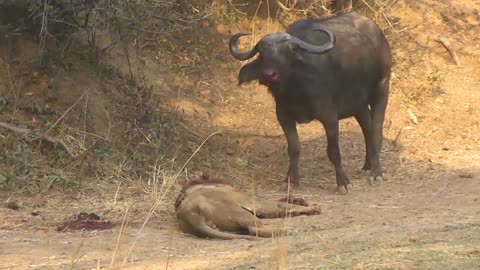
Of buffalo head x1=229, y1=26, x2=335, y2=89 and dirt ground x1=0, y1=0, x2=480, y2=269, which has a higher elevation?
buffalo head x1=229, y1=26, x2=335, y2=89

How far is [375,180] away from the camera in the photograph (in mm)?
11430

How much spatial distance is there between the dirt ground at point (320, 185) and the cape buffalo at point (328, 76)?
23.3 inches

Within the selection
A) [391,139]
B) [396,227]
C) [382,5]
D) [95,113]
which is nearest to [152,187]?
[95,113]

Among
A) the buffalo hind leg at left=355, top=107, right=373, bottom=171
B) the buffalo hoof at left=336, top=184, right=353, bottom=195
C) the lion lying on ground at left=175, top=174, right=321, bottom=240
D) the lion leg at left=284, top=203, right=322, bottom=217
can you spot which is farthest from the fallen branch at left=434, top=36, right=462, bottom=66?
the lion lying on ground at left=175, top=174, right=321, bottom=240

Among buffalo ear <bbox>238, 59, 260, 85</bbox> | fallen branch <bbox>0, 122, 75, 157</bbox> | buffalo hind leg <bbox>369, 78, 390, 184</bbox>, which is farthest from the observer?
buffalo hind leg <bbox>369, 78, 390, 184</bbox>

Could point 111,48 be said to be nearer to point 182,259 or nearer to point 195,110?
point 195,110

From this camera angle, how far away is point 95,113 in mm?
12164

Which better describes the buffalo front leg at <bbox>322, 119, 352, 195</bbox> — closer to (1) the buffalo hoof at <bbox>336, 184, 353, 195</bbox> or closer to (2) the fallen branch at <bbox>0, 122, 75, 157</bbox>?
(1) the buffalo hoof at <bbox>336, 184, 353, 195</bbox>

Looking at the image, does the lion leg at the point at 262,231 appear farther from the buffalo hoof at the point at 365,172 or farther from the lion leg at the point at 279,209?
the buffalo hoof at the point at 365,172

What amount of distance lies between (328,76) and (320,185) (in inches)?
55.5

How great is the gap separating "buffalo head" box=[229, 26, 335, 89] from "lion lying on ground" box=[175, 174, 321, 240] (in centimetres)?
184

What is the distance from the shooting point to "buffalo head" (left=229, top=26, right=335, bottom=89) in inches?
408

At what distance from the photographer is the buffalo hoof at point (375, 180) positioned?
37.1 ft

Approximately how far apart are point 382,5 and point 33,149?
281 inches
